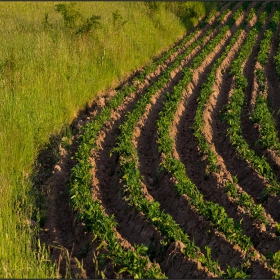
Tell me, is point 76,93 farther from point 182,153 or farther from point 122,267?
point 122,267

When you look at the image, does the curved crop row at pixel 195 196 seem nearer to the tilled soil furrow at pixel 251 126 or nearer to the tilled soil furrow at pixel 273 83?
the tilled soil furrow at pixel 251 126

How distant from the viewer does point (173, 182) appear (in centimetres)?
775

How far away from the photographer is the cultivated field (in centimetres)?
615

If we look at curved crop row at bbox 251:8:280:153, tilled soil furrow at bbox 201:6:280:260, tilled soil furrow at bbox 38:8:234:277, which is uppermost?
curved crop row at bbox 251:8:280:153

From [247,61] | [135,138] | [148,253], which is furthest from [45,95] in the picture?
[247,61]

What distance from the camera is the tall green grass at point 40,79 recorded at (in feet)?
20.1

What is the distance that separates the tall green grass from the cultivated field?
47 cm

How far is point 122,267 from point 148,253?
72 centimetres

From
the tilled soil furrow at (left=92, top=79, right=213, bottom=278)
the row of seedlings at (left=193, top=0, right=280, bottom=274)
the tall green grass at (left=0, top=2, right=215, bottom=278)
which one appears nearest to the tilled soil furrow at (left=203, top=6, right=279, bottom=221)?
the row of seedlings at (left=193, top=0, right=280, bottom=274)

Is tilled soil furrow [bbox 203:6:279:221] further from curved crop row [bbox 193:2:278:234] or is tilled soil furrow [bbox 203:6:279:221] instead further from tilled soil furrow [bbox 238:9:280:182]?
tilled soil furrow [bbox 238:9:280:182]

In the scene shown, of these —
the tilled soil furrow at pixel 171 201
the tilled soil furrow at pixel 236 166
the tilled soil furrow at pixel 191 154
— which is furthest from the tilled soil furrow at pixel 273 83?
the tilled soil furrow at pixel 171 201

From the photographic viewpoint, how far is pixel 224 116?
10.6m

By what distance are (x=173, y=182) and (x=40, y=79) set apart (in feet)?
15.0

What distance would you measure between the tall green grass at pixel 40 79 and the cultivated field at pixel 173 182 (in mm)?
471
